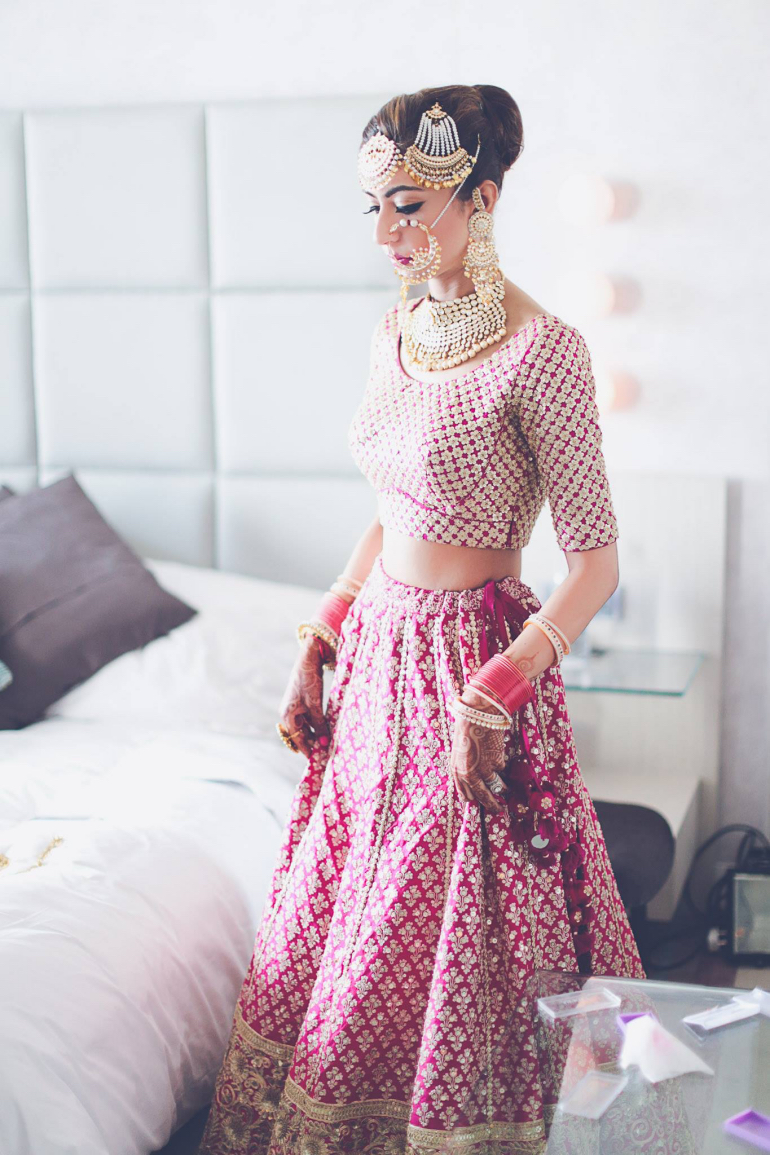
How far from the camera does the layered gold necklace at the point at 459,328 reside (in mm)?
1336

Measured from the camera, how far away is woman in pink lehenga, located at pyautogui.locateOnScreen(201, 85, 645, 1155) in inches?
49.7

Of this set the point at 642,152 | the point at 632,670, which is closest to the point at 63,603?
the point at 632,670

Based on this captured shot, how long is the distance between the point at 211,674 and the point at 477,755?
3.61 feet

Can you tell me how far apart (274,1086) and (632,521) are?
1.43 meters

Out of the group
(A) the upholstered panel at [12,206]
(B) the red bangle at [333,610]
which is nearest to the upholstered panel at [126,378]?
(A) the upholstered panel at [12,206]

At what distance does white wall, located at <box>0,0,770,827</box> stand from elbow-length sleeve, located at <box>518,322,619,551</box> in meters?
1.18

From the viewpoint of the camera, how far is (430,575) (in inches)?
55.2

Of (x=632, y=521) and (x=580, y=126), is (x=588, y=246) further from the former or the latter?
(x=632, y=521)

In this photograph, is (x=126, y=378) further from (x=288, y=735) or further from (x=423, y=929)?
(x=423, y=929)

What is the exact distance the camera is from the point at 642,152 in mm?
2328

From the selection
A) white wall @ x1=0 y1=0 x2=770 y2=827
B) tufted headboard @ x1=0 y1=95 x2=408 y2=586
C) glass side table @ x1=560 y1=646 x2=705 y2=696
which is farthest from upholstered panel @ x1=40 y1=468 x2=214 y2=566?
glass side table @ x1=560 y1=646 x2=705 y2=696

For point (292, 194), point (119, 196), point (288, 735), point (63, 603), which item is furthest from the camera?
point (119, 196)

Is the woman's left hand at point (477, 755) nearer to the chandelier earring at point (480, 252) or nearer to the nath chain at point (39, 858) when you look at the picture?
the chandelier earring at point (480, 252)

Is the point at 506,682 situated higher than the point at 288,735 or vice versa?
the point at 506,682
